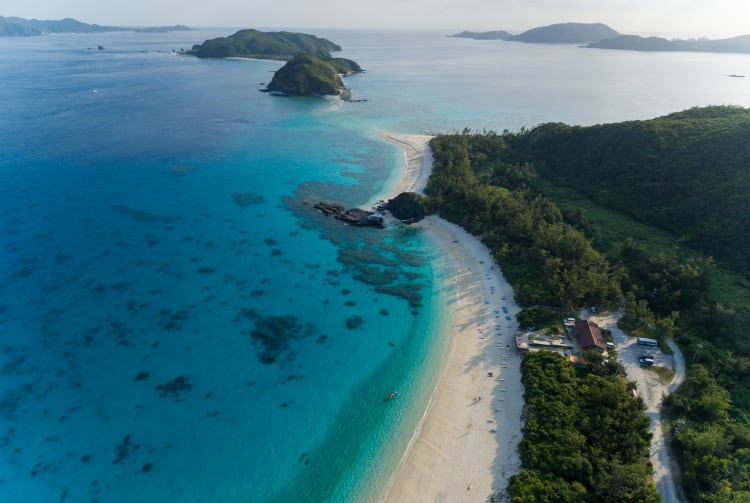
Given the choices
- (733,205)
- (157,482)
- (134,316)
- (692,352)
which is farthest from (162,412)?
(733,205)

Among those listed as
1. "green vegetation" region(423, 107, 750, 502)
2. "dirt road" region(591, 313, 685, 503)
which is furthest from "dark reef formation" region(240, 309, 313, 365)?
"dirt road" region(591, 313, 685, 503)

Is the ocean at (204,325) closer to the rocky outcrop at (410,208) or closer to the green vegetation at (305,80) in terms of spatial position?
the rocky outcrop at (410,208)

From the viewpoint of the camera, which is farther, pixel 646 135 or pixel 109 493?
pixel 646 135

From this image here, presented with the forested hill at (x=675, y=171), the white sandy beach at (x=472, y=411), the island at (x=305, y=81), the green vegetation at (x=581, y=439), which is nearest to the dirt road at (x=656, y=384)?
the green vegetation at (x=581, y=439)

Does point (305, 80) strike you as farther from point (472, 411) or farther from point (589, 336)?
point (472, 411)

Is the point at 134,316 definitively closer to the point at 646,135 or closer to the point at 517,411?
the point at 517,411
